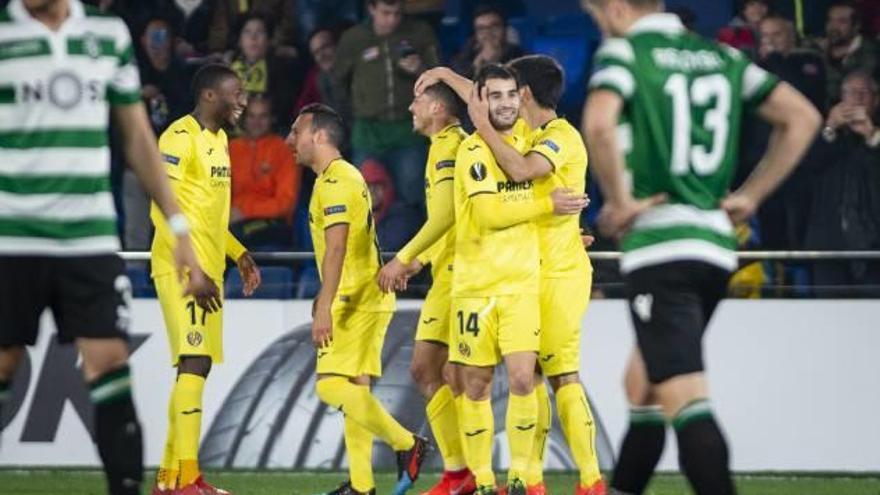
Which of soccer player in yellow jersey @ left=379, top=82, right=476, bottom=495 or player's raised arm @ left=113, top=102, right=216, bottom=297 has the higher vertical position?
player's raised arm @ left=113, top=102, right=216, bottom=297

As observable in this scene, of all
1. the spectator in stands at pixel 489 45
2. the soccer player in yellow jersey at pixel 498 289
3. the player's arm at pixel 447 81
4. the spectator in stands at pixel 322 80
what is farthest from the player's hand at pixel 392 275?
the spectator in stands at pixel 322 80

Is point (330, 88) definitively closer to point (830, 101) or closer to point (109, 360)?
point (830, 101)

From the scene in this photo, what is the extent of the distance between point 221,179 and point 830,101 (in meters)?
4.78

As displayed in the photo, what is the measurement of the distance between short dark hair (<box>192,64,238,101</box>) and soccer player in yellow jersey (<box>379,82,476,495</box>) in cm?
101

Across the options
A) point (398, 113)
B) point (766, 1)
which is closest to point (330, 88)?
point (398, 113)

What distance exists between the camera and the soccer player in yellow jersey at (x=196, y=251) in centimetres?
1135

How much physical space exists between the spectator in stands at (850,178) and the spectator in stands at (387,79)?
8.82 feet

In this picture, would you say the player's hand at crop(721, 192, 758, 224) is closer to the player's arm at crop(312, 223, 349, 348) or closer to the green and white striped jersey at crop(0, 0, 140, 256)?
the green and white striped jersey at crop(0, 0, 140, 256)

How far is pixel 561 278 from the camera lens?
428 inches

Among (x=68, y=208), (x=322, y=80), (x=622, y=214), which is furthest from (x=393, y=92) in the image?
(x=622, y=214)

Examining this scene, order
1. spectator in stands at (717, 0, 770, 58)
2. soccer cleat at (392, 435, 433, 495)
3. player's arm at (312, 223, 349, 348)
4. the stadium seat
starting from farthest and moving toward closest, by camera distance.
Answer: spectator in stands at (717, 0, 770, 58), the stadium seat, soccer cleat at (392, 435, 433, 495), player's arm at (312, 223, 349, 348)

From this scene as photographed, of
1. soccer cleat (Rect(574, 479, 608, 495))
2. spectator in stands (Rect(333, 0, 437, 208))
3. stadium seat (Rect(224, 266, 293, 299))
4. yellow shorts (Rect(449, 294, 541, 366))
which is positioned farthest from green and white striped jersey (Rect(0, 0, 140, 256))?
spectator in stands (Rect(333, 0, 437, 208))

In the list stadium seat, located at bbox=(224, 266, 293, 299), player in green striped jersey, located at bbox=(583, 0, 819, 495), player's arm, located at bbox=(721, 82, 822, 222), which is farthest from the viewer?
stadium seat, located at bbox=(224, 266, 293, 299)

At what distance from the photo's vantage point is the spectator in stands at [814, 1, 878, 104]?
14523 mm
